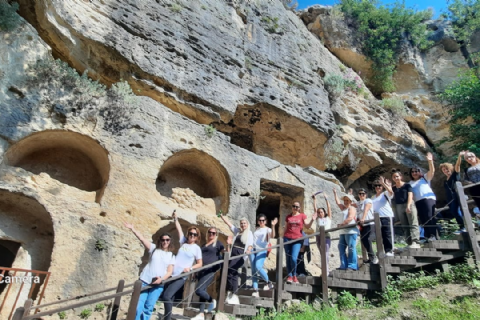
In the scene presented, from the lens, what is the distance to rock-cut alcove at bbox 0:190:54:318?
6648mm

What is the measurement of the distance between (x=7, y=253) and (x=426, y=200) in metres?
8.48


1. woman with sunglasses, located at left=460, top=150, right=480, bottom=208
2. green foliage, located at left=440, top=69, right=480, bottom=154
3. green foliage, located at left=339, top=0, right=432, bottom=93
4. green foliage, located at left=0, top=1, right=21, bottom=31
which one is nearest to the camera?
woman with sunglasses, located at left=460, top=150, right=480, bottom=208

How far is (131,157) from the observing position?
759 centimetres

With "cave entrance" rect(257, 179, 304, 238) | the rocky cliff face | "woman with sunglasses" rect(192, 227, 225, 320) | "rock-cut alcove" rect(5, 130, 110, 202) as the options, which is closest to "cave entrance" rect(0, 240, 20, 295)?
the rocky cliff face

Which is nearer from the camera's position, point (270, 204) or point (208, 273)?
point (208, 273)

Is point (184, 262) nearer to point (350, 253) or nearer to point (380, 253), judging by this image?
point (350, 253)

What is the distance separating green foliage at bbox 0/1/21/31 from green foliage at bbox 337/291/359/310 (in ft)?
25.2

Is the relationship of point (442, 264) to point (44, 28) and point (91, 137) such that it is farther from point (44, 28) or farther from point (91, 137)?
point (44, 28)

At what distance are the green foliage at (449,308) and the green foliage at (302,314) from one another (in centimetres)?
108

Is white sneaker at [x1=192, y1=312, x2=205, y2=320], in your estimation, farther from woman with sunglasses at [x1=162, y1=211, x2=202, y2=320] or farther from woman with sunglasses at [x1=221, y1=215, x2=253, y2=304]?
woman with sunglasses at [x1=221, y1=215, x2=253, y2=304]

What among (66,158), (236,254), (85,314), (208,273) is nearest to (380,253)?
(236,254)

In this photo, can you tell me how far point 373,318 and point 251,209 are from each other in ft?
14.4

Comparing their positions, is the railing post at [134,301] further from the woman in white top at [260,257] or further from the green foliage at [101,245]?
the green foliage at [101,245]

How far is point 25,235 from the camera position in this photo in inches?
278
